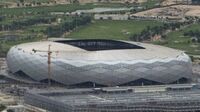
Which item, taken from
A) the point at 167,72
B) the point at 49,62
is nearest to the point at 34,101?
the point at 49,62

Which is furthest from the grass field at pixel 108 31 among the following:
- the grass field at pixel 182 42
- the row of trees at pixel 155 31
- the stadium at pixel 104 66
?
the stadium at pixel 104 66

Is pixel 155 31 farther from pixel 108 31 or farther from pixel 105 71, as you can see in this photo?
pixel 105 71

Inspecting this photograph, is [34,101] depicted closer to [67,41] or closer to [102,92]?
[102,92]

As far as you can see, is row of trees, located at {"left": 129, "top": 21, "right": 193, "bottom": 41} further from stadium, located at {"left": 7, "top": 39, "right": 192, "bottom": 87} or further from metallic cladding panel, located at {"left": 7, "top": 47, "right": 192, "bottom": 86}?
metallic cladding panel, located at {"left": 7, "top": 47, "right": 192, "bottom": 86}

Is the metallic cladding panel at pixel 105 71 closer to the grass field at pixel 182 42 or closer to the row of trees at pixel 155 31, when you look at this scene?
the grass field at pixel 182 42

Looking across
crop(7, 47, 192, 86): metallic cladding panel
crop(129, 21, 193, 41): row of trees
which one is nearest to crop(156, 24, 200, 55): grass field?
crop(129, 21, 193, 41): row of trees

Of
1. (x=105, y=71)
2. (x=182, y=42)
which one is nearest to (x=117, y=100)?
(x=105, y=71)
